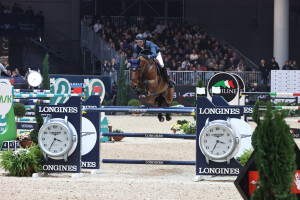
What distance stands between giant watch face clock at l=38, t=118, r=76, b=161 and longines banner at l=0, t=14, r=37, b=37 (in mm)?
25815

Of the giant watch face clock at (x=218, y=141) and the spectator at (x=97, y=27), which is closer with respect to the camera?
the giant watch face clock at (x=218, y=141)

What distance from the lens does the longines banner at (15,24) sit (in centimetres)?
3512

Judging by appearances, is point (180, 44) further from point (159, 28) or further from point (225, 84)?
point (225, 84)

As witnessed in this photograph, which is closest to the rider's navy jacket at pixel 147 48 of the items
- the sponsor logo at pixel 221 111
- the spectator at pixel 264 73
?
the sponsor logo at pixel 221 111

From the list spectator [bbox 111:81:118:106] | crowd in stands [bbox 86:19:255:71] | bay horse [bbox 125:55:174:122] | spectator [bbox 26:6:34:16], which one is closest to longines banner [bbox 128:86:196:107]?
crowd in stands [bbox 86:19:255:71]

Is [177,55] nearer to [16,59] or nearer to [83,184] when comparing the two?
[16,59]

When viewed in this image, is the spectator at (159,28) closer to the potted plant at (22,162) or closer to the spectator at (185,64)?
the spectator at (185,64)

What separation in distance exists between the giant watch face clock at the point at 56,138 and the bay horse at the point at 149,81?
215 centimetres

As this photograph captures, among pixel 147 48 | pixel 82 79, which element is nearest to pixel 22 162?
pixel 147 48

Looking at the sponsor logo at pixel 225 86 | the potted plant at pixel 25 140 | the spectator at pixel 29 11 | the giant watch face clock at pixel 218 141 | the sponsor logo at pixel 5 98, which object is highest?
the spectator at pixel 29 11

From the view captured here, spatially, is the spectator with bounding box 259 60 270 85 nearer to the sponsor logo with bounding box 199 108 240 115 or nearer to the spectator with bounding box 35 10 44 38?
the spectator with bounding box 35 10 44 38

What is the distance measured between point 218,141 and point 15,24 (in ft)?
89.7

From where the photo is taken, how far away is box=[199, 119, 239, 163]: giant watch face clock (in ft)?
32.2

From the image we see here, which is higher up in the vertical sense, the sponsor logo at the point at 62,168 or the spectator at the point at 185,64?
the spectator at the point at 185,64
